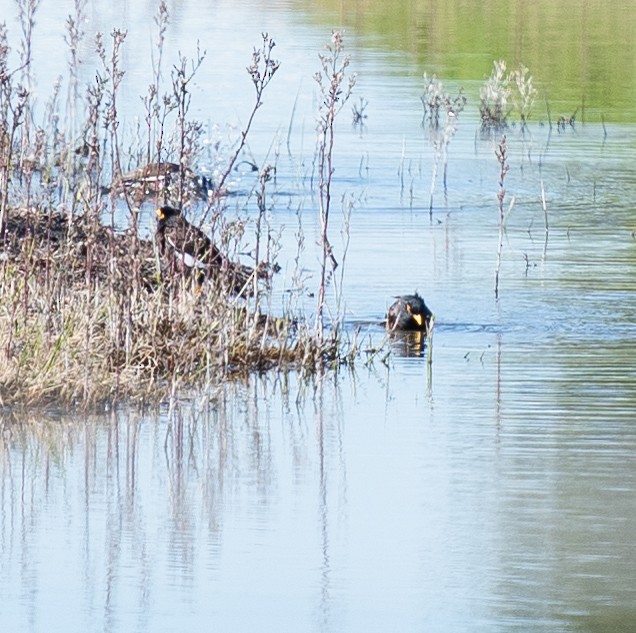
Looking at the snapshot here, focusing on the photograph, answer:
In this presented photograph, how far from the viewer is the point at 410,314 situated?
11.7m

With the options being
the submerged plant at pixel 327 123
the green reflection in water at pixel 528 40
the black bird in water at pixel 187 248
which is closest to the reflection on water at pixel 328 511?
the submerged plant at pixel 327 123

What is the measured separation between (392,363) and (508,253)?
450cm

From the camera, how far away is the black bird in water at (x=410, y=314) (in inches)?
460

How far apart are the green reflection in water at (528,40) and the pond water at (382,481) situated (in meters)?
14.5

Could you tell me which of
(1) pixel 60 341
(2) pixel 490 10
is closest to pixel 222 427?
(1) pixel 60 341

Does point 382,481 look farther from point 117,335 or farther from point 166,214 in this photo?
point 166,214

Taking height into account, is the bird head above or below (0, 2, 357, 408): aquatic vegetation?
above

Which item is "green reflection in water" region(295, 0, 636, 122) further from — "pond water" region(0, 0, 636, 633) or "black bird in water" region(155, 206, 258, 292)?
"black bird in water" region(155, 206, 258, 292)

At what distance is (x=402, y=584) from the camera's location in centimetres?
644

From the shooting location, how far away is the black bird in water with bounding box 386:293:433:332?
11.7 m

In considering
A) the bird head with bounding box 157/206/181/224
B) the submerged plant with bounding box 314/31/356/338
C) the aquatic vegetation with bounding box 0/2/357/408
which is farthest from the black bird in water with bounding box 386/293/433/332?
the bird head with bounding box 157/206/181/224

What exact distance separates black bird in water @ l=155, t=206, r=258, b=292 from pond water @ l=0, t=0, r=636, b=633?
87 centimetres

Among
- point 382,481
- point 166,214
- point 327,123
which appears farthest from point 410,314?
point 382,481

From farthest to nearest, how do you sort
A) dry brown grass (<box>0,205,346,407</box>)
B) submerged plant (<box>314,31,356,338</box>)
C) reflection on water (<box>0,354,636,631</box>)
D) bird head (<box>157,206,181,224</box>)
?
bird head (<box>157,206,181,224</box>) < submerged plant (<box>314,31,356,338</box>) < dry brown grass (<box>0,205,346,407</box>) < reflection on water (<box>0,354,636,631</box>)
